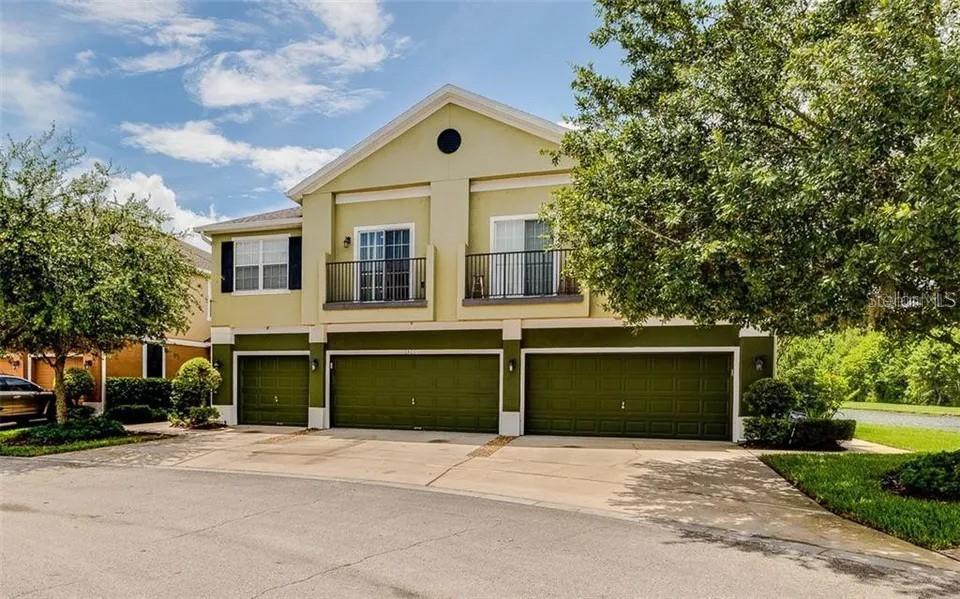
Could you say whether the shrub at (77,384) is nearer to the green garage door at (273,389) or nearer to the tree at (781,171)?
the green garage door at (273,389)

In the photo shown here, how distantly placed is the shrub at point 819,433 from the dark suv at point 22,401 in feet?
67.6

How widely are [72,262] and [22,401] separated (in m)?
8.02

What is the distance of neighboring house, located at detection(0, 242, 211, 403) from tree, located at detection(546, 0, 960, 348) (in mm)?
14520

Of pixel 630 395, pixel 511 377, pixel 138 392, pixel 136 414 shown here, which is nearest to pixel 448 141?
pixel 511 377

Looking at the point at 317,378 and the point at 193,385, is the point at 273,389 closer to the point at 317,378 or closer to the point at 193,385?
the point at 317,378

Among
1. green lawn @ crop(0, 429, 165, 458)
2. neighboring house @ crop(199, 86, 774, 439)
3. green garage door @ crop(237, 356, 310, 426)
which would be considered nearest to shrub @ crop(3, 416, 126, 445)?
green lawn @ crop(0, 429, 165, 458)

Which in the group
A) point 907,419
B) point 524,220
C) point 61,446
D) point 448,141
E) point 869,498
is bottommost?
point 907,419

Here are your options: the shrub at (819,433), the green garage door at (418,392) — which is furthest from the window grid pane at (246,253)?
the shrub at (819,433)

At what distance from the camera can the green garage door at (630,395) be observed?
13.6 meters

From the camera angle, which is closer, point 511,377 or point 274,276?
point 511,377

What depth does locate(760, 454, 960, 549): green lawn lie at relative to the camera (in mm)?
6352

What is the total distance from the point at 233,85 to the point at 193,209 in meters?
7.59

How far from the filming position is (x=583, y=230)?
871 centimetres

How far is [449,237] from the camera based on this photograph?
46.8 feet
